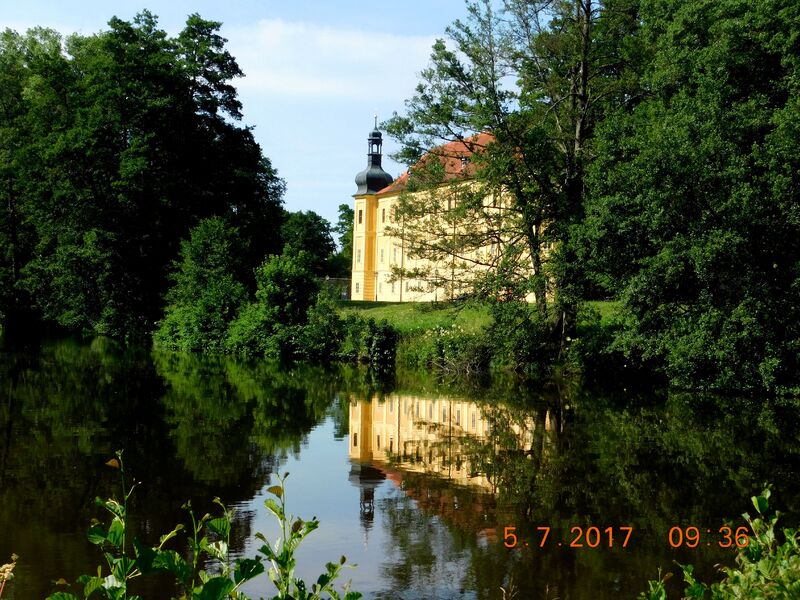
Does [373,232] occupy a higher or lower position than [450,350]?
higher

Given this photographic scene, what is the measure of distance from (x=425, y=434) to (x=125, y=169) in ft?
94.3

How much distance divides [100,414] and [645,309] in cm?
1327

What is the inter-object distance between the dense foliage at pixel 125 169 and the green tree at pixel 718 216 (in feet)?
68.2

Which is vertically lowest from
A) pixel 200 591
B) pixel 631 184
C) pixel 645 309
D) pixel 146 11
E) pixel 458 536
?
pixel 458 536

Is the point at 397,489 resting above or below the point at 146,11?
below

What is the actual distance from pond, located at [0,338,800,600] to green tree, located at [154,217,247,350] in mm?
14174

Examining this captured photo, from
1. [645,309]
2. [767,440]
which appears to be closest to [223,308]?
[645,309]

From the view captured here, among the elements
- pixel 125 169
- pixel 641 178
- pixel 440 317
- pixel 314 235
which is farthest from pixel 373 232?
pixel 641 178

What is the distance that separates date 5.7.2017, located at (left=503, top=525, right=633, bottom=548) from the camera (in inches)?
307

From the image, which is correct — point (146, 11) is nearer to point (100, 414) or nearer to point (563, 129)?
point (563, 129)

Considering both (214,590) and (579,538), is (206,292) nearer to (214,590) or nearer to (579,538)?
(579,538)

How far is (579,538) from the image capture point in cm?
798

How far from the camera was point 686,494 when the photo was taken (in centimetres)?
1004
